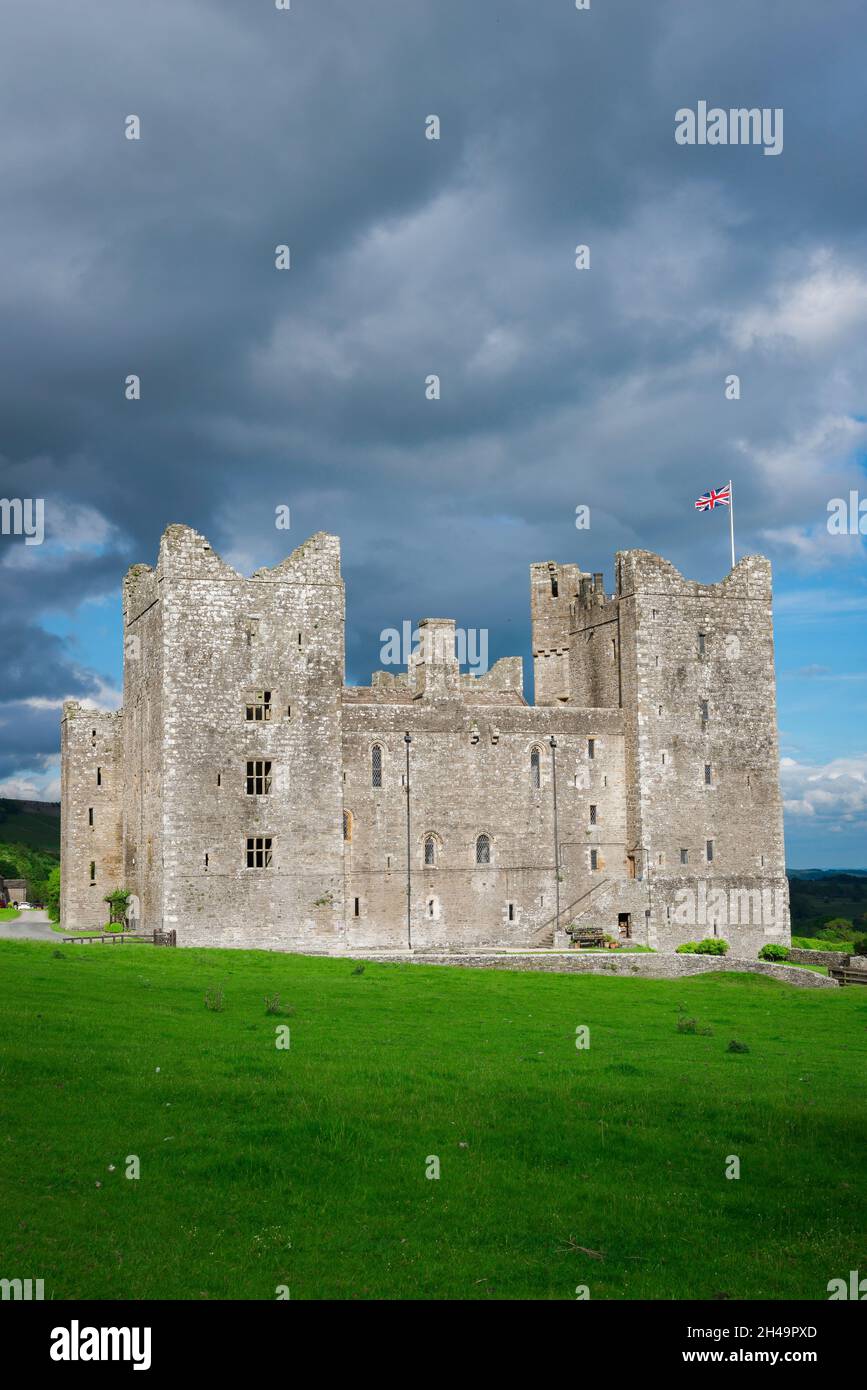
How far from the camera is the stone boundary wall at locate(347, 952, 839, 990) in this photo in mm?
51375

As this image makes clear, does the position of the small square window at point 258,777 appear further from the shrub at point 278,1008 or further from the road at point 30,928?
the shrub at point 278,1008

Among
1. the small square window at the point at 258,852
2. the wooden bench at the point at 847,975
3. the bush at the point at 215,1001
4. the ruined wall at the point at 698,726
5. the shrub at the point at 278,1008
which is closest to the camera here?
the shrub at the point at 278,1008

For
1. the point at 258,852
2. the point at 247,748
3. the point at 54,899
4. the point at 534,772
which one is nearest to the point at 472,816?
the point at 534,772

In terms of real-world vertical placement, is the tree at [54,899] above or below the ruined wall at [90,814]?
below

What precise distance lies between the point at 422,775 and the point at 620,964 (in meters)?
13.0

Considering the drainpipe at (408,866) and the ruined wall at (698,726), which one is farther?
the ruined wall at (698,726)

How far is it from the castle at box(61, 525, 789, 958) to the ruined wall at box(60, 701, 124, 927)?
11 cm

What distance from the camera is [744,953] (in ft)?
207

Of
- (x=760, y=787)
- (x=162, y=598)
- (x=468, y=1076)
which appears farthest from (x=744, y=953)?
(x=468, y=1076)

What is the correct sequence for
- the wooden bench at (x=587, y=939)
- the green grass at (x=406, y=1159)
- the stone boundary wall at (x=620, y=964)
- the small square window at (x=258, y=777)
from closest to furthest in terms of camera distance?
the green grass at (x=406, y=1159), the stone boundary wall at (x=620, y=964), the small square window at (x=258, y=777), the wooden bench at (x=587, y=939)

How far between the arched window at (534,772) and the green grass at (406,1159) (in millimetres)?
31583

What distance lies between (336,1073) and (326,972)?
70.2ft

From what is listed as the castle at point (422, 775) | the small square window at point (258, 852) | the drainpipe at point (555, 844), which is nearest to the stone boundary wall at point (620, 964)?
the small square window at point (258, 852)

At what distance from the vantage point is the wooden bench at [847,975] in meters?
54.3
